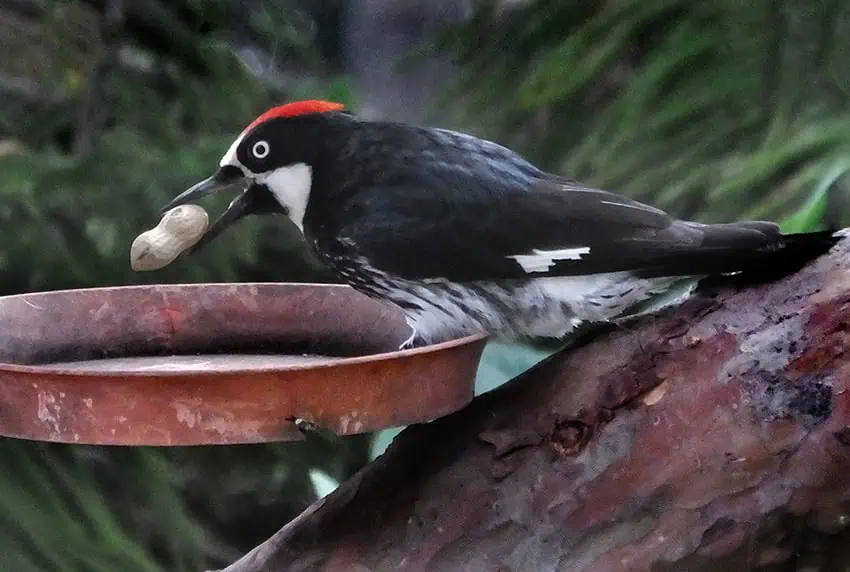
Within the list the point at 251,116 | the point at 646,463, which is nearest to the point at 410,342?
the point at 646,463

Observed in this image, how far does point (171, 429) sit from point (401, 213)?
0.95ft

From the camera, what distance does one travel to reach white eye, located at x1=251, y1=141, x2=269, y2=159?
873 mm

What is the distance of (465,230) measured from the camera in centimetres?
77

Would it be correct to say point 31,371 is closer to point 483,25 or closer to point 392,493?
point 392,493

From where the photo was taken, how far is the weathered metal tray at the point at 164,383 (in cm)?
60

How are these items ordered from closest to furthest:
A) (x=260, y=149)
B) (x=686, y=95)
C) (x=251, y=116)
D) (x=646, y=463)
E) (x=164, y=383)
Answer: (x=164, y=383) < (x=646, y=463) < (x=260, y=149) < (x=686, y=95) < (x=251, y=116)

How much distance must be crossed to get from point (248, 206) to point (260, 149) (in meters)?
0.06

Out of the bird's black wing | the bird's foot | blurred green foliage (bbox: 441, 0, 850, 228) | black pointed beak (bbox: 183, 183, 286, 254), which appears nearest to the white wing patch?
the bird's black wing

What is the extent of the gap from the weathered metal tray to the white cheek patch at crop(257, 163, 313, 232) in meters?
0.15

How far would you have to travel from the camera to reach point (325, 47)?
1860mm

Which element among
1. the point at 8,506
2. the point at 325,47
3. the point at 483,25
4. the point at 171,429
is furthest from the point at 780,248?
the point at 325,47

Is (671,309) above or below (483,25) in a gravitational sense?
below

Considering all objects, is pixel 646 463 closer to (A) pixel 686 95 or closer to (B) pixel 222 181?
(B) pixel 222 181

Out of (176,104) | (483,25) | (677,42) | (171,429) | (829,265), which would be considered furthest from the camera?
(176,104)
